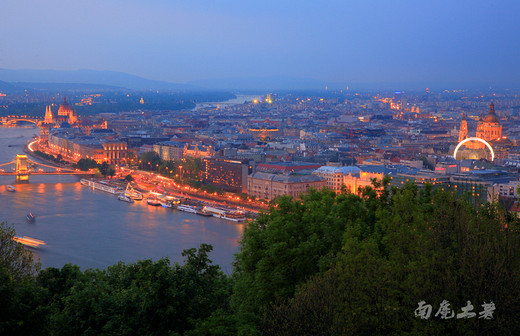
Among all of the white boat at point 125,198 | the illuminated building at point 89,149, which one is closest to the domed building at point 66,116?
the illuminated building at point 89,149

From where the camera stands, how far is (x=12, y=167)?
15.7 m

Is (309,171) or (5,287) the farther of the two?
(309,171)

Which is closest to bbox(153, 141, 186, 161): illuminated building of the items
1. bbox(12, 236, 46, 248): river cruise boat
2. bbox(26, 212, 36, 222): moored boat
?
bbox(26, 212, 36, 222): moored boat

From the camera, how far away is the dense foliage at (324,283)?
2.29 m

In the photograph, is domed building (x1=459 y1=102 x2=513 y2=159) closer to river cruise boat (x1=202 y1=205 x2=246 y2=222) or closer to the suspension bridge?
river cruise boat (x1=202 y1=205 x2=246 y2=222)

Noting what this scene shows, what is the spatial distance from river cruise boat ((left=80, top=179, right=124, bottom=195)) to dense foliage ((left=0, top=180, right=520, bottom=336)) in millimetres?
8999

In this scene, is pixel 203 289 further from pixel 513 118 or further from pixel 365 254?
pixel 513 118

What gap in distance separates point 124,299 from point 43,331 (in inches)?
14.7

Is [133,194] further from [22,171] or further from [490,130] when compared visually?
[490,130]

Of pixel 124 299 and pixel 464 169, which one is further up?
pixel 124 299

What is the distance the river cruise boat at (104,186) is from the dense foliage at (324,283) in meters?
9.00

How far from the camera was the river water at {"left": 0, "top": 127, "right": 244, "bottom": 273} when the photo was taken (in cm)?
741

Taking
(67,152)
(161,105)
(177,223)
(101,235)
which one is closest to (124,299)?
(101,235)

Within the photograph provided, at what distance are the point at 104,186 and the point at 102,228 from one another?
441cm
